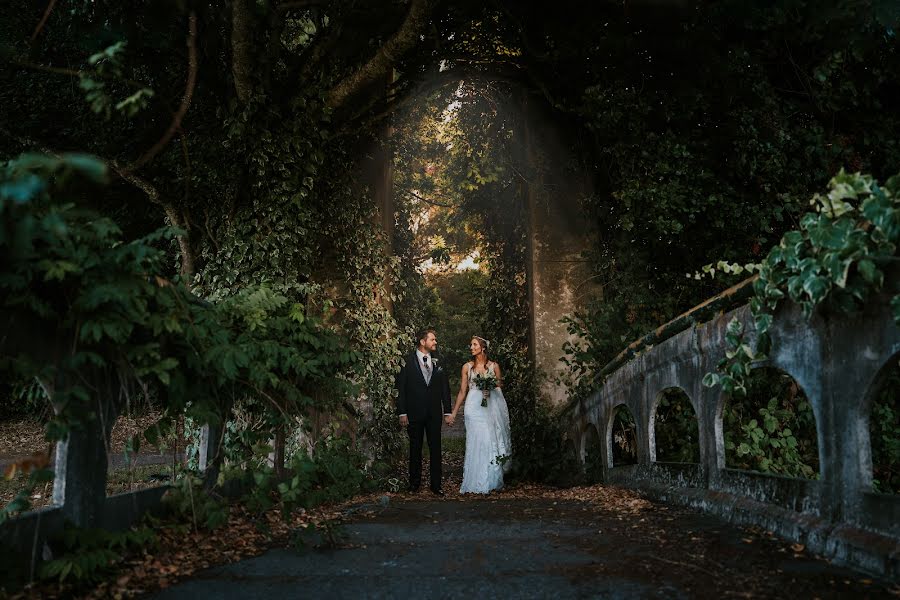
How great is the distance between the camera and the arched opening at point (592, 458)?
958cm

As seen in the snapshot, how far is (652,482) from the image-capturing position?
701cm

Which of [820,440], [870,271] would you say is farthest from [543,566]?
[870,271]

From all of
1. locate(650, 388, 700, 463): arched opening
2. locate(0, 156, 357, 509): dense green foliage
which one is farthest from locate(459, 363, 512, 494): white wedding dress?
locate(0, 156, 357, 509): dense green foliage

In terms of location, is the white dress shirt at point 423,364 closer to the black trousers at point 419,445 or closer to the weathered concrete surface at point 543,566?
the black trousers at point 419,445

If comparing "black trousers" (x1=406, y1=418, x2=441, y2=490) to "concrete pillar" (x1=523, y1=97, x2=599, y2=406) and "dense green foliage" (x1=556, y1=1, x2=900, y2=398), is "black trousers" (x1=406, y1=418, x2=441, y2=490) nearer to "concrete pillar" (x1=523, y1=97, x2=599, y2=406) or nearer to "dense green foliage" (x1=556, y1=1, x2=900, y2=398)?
"dense green foliage" (x1=556, y1=1, x2=900, y2=398)

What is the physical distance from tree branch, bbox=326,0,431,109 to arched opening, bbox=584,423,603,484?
5.04 metres

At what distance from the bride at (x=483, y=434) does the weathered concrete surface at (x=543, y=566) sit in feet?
18.5

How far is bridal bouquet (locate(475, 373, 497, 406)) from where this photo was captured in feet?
35.5

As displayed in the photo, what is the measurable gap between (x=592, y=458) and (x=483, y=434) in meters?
1.74

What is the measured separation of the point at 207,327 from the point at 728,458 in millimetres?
4901

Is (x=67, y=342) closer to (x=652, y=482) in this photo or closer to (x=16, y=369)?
(x=16, y=369)

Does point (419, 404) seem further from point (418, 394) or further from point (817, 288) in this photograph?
point (817, 288)

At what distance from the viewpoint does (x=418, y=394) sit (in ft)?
31.1

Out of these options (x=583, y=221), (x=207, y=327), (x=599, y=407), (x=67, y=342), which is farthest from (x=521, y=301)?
(x=67, y=342)
